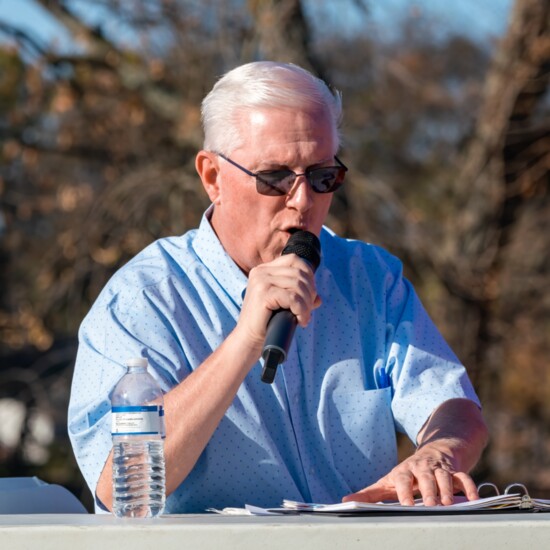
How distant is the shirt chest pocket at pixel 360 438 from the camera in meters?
2.77

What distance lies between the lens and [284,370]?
2.77m

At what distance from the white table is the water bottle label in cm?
28

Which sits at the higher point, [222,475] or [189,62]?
[189,62]

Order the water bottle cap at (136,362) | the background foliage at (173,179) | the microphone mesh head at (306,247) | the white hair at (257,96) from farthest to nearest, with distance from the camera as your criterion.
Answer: the background foliage at (173,179) < the white hair at (257,96) < the microphone mesh head at (306,247) < the water bottle cap at (136,362)

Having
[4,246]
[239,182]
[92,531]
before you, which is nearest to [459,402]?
[239,182]

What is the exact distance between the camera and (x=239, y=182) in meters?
2.73

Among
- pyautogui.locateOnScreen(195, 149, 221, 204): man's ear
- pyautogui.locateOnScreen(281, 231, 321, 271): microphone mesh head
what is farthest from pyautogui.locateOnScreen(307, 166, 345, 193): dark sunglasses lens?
pyautogui.locateOnScreen(195, 149, 221, 204): man's ear

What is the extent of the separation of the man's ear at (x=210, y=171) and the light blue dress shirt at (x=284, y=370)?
82 millimetres

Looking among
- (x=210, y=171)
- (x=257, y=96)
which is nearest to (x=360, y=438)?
(x=210, y=171)

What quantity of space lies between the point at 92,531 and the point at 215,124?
4.21ft

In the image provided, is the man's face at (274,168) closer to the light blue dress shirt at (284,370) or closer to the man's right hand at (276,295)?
the light blue dress shirt at (284,370)

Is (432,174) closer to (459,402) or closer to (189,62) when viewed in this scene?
(189,62)

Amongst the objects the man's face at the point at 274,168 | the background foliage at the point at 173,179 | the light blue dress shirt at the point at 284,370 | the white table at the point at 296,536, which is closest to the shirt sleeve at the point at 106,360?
the light blue dress shirt at the point at 284,370

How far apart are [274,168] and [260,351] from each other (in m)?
0.50
